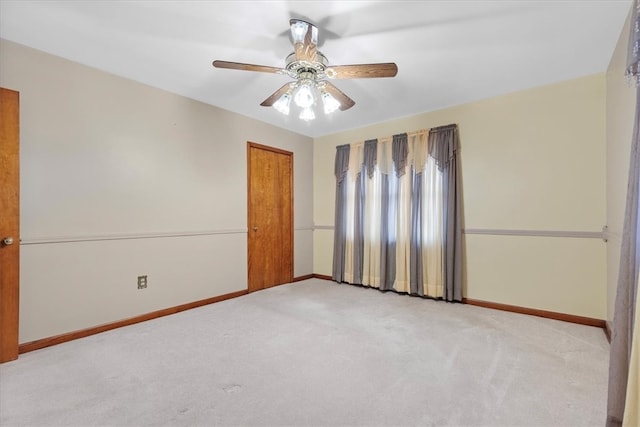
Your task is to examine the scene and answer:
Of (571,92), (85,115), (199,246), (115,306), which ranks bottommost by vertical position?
(115,306)

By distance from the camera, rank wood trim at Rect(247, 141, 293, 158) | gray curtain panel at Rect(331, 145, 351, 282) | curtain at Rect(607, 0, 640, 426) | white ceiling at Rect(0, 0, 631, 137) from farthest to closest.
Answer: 1. gray curtain panel at Rect(331, 145, 351, 282)
2. wood trim at Rect(247, 141, 293, 158)
3. white ceiling at Rect(0, 0, 631, 137)
4. curtain at Rect(607, 0, 640, 426)

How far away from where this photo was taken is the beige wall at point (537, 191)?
2689 millimetres

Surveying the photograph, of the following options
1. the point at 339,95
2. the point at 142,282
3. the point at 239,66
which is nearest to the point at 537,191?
the point at 339,95

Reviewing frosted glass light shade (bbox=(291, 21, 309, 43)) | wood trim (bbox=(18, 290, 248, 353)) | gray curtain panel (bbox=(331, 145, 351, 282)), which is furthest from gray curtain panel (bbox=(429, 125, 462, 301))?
wood trim (bbox=(18, 290, 248, 353))

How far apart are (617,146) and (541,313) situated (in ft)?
5.50

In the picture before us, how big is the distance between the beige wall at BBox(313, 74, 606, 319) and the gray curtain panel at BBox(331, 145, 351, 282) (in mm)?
1368

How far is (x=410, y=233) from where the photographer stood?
12.1 ft

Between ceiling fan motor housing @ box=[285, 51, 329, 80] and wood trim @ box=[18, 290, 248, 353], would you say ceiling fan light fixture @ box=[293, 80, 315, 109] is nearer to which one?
ceiling fan motor housing @ box=[285, 51, 329, 80]

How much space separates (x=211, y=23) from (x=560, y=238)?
3.58 meters

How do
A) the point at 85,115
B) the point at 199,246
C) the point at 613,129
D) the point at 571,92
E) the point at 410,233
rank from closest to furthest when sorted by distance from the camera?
1. the point at 613,129
2. the point at 85,115
3. the point at 571,92
4. the point at 199,246
5. the point at 410,233

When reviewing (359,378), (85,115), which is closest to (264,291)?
(359,378)

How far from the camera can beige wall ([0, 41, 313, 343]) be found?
7.43ft

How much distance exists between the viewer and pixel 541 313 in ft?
9.52

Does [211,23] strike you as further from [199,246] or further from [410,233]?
[410,233]
